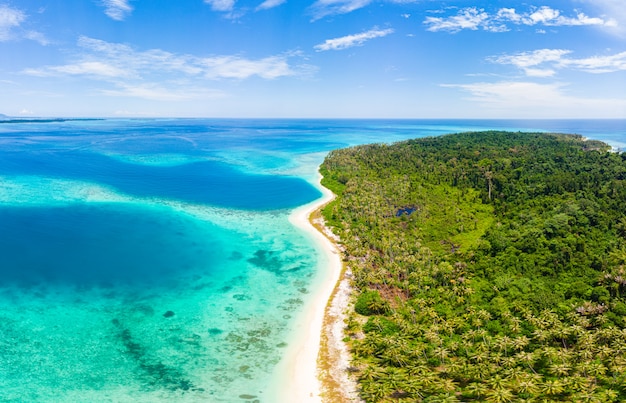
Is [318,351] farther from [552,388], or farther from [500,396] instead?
[552,388]

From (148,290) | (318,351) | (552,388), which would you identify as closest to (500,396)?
(552,388)

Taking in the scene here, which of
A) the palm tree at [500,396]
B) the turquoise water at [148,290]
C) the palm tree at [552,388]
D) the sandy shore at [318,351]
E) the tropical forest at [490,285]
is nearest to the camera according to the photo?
the palm tree at [500,396]

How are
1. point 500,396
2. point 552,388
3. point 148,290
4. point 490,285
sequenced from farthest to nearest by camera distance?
point 148,290 → point 490,285 → point 552,388 → point 500,396

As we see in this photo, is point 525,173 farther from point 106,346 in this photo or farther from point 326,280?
point 106,346

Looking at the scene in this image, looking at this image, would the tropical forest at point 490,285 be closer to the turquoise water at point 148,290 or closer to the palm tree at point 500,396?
the palm tree at point 500,396

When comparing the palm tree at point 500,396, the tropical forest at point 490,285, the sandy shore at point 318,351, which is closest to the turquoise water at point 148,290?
the sandy shore at point 318,351

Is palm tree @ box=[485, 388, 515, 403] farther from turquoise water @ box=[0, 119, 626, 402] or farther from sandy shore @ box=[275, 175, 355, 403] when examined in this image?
turquoise water @ box=[0, 119, 626, 402]

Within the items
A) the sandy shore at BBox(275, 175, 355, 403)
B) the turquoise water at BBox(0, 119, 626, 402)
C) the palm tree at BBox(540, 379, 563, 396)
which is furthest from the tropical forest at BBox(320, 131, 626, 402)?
the turquoise water at BBox(0, 119, 626, 402)
